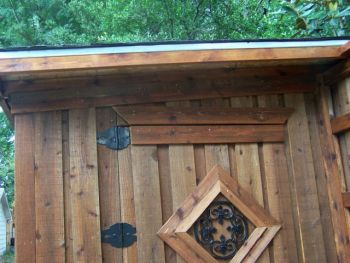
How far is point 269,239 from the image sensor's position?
295cm

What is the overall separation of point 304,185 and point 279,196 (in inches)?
8.2

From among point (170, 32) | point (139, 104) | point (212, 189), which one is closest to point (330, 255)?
point (212, 189)

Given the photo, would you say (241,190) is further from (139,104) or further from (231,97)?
(139,104)

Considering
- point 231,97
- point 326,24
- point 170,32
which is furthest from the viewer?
point 170,32

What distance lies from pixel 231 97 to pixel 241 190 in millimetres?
679

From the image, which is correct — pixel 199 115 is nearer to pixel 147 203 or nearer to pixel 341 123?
pixel 147 203

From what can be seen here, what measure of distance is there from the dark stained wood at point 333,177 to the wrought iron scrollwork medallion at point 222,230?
65cm

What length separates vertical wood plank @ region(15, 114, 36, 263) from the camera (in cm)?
267

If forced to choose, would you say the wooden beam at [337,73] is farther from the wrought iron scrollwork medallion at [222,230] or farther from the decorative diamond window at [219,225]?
the wrought iron scrollwork medallion at [222,230]

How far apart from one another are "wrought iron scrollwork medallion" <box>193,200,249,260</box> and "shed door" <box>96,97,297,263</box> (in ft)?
0.20

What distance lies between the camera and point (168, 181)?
292 centimetres

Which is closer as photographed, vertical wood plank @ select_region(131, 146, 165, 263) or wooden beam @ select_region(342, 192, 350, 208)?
vertical wood plank @ select_region(131, 146, 165, 263)

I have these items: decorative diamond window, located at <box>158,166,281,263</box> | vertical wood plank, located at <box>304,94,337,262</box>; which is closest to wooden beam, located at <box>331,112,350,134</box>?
vertical wood plank, located at <box>304,94,337,262</box>

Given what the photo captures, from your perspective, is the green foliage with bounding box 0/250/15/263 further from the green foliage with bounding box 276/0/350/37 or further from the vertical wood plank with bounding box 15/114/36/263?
the vertical wood plank with bounding box 15/114/36/263
